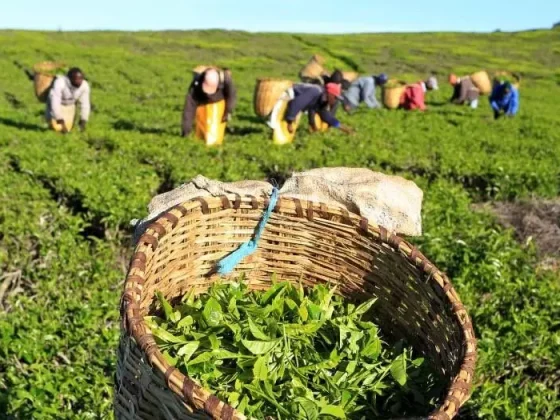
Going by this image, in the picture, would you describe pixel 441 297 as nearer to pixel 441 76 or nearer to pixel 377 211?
→ pixel 377 211

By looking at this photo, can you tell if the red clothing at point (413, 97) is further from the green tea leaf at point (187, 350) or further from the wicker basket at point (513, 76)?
the green tea leaf at point (187, 350)

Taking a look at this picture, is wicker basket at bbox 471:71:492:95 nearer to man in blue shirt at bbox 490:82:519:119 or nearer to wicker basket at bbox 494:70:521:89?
wicker basket at bbox 494:70:521:89

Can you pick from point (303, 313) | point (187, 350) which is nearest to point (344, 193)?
point (303, 313)

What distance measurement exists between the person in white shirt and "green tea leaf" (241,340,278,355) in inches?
357

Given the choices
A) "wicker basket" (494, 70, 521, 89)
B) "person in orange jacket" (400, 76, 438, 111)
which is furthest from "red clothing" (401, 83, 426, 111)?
"wicker basket" (494, 70, 521, 89)

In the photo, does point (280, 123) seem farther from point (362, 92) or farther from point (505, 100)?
point (505, 100)

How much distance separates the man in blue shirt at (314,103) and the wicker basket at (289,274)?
813 cm

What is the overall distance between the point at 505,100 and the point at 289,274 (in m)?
14.2

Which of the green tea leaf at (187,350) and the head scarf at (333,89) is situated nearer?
the green tea leaf at (187,350)

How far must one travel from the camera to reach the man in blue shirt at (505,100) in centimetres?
1548

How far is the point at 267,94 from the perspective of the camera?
13.1m

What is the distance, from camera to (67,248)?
4906mm

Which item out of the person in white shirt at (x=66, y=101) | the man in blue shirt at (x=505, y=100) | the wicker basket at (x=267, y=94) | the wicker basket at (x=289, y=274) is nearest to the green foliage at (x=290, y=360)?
the wicker basket at (x=289, y=274)

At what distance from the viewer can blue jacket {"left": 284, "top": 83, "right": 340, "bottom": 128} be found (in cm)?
1066
